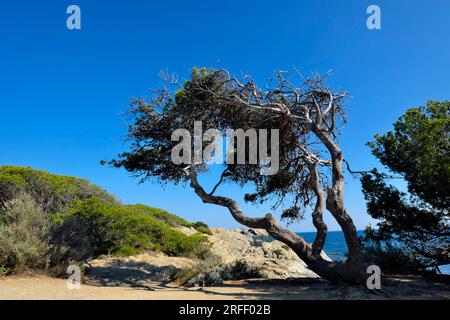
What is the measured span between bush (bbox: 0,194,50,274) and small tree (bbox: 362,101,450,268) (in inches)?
416

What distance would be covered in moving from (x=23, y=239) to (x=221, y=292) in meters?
6.27

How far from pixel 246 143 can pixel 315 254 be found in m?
4.23

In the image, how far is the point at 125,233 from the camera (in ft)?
53.0

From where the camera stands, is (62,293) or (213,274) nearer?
(62,293)

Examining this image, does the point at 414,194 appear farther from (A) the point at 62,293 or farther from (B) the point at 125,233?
(B) the point at 125,233

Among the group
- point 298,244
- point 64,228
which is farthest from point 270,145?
point 64,228

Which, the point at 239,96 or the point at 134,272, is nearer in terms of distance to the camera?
the point at 239,96

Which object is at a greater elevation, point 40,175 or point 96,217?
point 40,175

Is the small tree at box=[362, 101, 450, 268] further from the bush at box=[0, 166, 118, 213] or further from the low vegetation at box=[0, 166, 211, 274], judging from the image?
the bush at box=[0, 166, 118, 213]
